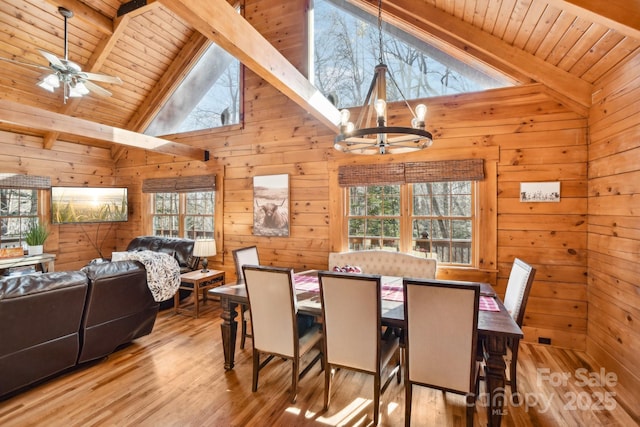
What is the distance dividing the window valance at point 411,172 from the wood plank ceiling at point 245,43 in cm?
81

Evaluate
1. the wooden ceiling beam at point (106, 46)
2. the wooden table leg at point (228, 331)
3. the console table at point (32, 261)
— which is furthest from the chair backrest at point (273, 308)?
the console table at point (32, 261)

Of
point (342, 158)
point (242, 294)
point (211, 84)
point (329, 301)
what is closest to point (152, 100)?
point (211, 84)

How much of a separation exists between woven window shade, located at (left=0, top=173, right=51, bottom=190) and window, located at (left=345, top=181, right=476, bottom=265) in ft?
17.8

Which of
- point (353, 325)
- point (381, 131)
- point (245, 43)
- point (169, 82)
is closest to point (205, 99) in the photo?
point (169, 82)

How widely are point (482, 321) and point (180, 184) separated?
5.22m

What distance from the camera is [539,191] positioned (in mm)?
3260

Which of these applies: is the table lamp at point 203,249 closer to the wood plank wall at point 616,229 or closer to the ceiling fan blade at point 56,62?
the ceiling fan blade at point 56,62

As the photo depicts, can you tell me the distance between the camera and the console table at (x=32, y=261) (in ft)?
14.6

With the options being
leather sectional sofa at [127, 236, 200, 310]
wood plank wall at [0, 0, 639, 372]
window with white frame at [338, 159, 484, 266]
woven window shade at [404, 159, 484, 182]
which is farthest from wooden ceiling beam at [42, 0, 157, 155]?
woven window shade at [404, 159, 484, 182]

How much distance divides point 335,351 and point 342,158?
2.71 meters

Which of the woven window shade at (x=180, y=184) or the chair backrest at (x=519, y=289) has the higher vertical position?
the woven window shade at (x=180, y=184)

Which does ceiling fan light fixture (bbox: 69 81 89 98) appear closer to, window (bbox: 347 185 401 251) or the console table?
the console table

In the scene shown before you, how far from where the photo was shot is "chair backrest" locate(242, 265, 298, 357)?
2.18 meters

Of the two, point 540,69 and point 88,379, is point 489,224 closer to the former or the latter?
point 540,69
